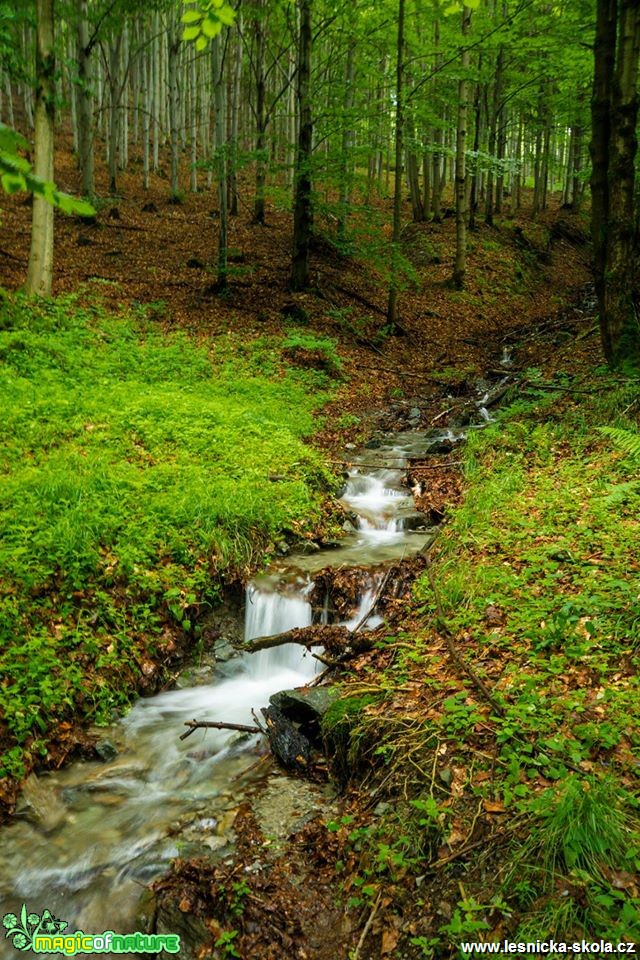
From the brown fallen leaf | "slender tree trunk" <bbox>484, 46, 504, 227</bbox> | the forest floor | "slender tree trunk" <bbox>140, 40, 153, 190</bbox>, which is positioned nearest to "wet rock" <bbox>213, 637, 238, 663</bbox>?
the forest floor

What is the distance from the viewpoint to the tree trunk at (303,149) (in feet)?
44.5

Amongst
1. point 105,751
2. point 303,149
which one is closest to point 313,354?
point 303,149

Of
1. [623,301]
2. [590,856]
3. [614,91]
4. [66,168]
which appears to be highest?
[66,168]

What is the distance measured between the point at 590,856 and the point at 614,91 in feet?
28.7

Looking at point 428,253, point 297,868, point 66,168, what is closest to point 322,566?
point 297,868

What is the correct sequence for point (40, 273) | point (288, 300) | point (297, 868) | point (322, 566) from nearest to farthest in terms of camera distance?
point (297, 868) < point (322, 566) < point (40, 273) < point (288, 300)

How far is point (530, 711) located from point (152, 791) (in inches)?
110

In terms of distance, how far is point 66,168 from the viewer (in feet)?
84.7

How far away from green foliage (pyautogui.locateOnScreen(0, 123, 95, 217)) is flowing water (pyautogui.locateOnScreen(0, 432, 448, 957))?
142 inches

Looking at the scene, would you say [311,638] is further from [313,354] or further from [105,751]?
[313,354]

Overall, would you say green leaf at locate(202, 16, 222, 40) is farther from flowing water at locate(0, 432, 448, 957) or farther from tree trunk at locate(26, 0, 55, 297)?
tree trunk at locate(26, 0, 55, 297)

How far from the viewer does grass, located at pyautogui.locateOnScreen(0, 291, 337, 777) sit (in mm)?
4914

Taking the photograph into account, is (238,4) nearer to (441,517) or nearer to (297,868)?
(441,517)

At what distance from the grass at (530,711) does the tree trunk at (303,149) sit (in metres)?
10.8
